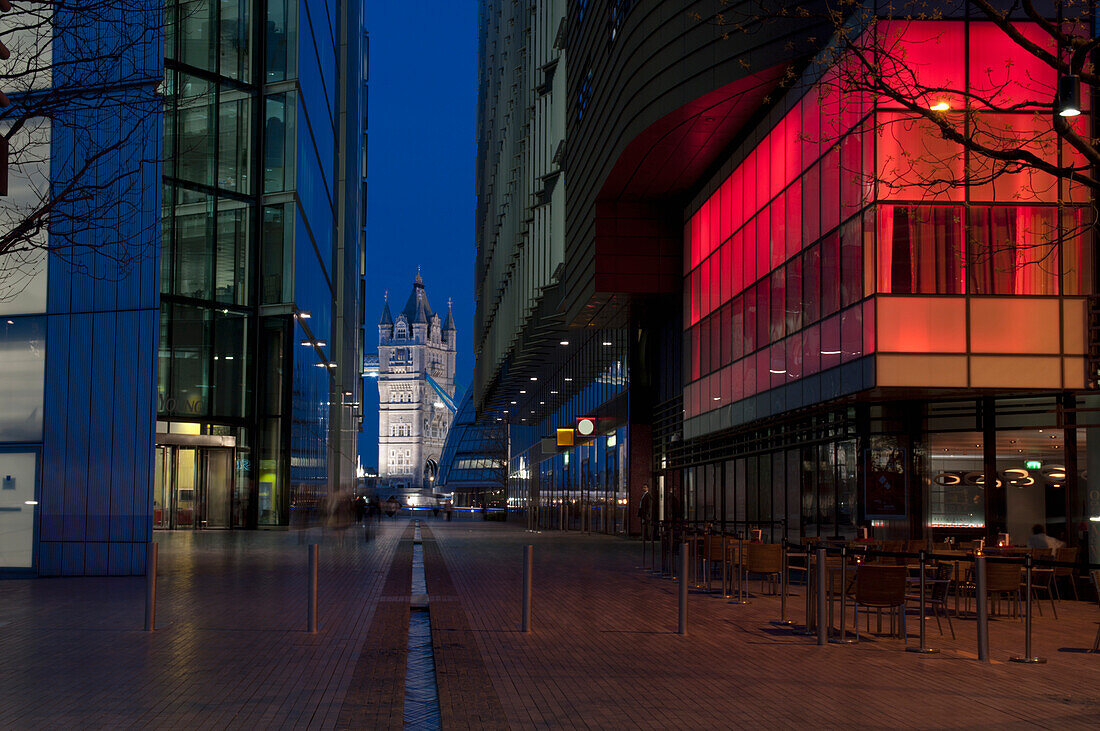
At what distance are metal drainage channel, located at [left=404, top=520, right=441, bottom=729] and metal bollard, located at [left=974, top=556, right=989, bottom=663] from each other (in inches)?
199

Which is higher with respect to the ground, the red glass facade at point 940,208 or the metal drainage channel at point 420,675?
the red glass facade at point 940,208

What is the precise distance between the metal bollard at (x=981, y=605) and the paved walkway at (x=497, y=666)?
7.3 inches

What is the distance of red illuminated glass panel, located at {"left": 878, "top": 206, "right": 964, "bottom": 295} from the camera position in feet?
60.7

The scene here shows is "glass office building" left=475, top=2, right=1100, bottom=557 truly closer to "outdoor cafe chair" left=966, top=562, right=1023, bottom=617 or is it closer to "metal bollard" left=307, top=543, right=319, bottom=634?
"outdoor cafe chair" left=966, top=562, right=1023, bottom=617

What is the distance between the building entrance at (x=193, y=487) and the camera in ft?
96.4

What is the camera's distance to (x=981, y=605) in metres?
11.4

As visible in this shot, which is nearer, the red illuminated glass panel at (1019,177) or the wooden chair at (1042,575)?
the wooden chair at (1042,575)

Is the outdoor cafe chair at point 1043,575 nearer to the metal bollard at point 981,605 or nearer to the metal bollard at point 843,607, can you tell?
the metal bollard at point 843,607

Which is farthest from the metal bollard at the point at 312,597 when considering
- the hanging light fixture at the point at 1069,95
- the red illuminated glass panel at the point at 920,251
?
the red illuminated glass panel at the point at 920,251

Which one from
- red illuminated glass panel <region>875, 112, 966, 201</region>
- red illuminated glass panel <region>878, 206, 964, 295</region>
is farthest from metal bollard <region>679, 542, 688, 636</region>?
red illuminated glass panel <region>875, 112, 966, 201</region>

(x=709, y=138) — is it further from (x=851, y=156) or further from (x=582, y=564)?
(x=582, y=564)

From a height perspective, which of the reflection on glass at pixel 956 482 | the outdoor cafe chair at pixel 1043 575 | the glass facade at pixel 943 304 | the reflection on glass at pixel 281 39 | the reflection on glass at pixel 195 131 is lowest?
the outdoor cafe chair at pixel 1043 575

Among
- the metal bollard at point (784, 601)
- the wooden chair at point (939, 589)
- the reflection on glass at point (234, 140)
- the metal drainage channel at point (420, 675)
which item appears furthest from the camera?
the reflection on glass at point (234, 140)

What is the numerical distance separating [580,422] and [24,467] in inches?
1057
